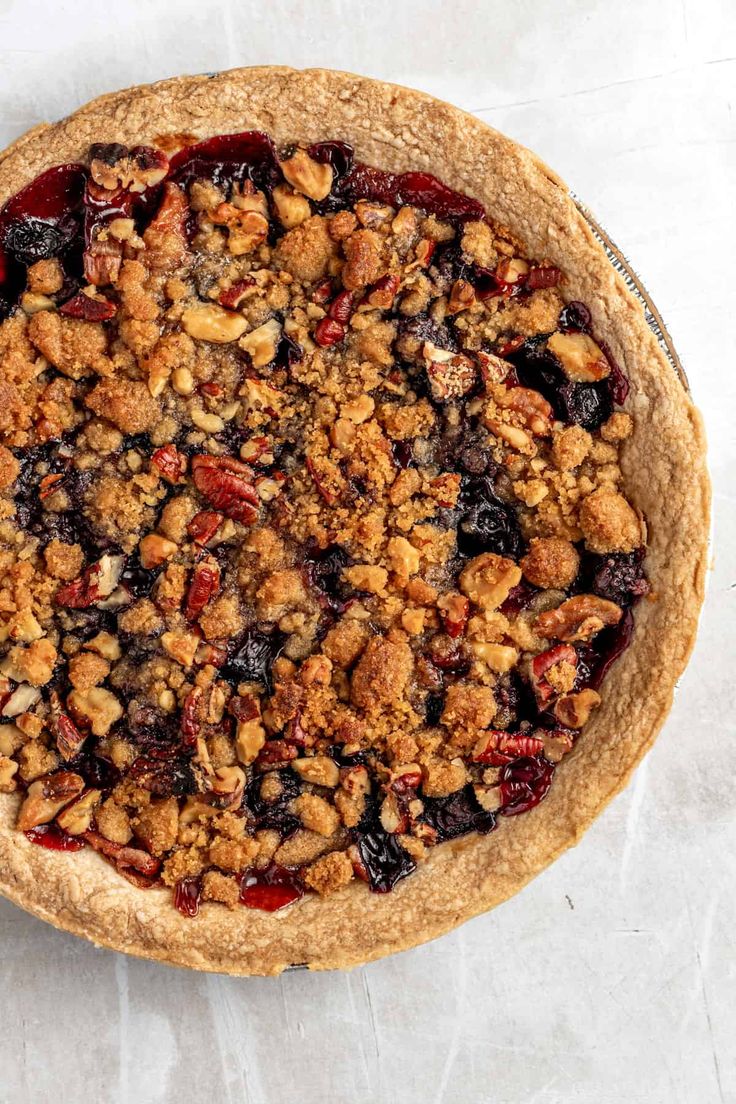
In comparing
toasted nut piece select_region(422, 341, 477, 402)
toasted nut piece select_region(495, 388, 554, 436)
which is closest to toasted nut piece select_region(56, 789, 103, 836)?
toasted nut piece select_region(422, 341, 477, 402)

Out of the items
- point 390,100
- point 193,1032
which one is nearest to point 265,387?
point 390,100

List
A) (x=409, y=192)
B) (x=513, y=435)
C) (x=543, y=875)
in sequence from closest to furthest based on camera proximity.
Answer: (x=513, y=435)
(x=409, y=192)
(x=543, y=875)

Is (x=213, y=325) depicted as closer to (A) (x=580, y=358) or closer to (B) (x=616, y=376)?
(A) (x=580, y=358)

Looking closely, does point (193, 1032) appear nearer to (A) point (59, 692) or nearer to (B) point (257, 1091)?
(B) point (257, 1091)

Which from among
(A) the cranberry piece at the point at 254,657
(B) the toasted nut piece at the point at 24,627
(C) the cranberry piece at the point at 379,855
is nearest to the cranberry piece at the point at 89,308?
(B) the toasted nut piece at the point at 24,627

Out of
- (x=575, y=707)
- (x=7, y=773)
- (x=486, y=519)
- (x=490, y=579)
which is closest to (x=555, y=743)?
(x=575, y=707)

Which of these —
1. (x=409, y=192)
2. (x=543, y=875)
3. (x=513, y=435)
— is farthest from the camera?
(x=543, y=875)
